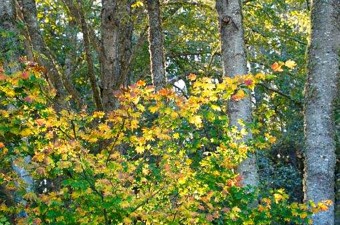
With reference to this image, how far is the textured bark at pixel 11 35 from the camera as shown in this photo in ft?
16.2

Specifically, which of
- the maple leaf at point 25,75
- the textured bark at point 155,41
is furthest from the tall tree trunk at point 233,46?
the maple leaf at point 25,75

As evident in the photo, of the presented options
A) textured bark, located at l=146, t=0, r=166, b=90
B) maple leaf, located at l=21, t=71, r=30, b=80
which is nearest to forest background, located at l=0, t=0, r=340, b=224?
maple leaf, located at l=21, t=71, r=30, b=80

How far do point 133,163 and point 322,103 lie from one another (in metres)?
2.35

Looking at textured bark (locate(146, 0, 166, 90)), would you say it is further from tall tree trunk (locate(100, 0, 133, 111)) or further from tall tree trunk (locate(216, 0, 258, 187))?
tall tree trunk (locate(216, 0, 258, 187))

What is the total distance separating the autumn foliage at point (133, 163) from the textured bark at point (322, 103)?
0.90 m

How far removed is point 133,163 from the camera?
4.40 metres

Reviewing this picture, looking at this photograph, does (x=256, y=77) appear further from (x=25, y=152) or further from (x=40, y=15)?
(x=40, y=15)

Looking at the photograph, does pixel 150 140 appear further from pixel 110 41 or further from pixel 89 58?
pixel 110 41

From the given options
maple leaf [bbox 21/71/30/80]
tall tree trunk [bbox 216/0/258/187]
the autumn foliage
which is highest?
tall tree trunk [bbox 216/0/258/187]

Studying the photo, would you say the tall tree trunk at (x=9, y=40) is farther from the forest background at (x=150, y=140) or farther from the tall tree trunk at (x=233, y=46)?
the tall tree trunk at (x=233, y=46)

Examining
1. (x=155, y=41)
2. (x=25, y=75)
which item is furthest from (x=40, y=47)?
(x=25, y=75)

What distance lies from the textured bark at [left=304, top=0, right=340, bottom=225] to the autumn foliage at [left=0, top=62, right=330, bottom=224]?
0.90 meters

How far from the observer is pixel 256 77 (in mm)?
3818

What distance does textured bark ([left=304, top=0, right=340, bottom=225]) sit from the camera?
5.34 meters
